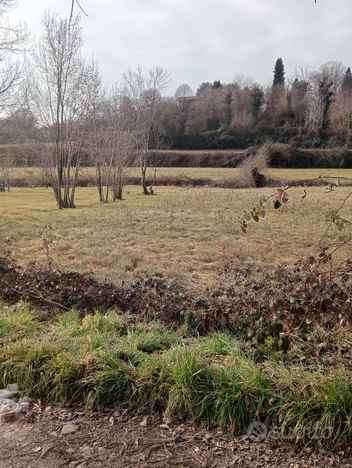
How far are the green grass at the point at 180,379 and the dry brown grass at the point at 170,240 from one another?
2.73 metres

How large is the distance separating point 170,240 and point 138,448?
7.32 metres

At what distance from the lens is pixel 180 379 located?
8.32ft

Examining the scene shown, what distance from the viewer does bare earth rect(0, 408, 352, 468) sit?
2.04 metres

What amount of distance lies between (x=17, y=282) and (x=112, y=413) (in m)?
2.92

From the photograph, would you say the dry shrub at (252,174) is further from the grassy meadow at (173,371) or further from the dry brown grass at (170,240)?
the grassy meadow at (173,371)

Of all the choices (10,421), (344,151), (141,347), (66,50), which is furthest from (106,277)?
(344,151)

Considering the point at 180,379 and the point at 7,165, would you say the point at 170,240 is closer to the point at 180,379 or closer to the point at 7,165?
the point at 180,379

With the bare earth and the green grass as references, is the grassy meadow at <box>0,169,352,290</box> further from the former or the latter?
the bare earth

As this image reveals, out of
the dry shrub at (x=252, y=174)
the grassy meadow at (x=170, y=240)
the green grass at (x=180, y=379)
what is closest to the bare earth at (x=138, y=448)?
the green grass at (x=180, y=379)

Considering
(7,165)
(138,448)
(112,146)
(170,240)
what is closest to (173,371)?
(138,448)

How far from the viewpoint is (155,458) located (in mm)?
2082

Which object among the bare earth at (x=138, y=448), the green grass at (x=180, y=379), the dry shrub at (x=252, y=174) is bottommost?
the bare earth at (x=138, y=448)

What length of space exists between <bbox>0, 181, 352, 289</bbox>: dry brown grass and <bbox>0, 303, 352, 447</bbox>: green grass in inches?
107

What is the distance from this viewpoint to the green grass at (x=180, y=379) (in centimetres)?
229
